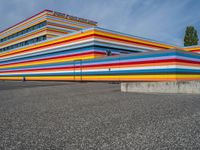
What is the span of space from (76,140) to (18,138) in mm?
1112

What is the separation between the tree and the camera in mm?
49362

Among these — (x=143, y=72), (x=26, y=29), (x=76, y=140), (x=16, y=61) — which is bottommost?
(x=76, y=140)

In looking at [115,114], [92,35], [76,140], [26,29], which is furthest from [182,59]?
[26,29]

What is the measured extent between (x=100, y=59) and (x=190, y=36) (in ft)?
117

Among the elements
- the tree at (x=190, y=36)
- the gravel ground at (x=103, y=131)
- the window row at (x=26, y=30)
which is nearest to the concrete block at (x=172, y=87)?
the gravel ground at (x=103, y=131)

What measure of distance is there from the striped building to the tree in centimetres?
1748

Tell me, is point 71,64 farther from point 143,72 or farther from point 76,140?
point 76,140

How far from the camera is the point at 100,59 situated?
24391mm

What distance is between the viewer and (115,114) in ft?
18.1

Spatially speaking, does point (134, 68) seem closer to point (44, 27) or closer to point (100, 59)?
point (100, 59)

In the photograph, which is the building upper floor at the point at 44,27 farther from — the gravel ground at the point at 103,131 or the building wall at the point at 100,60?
the gravel ground at the point at 103,131

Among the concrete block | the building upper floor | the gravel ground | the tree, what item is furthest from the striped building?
the tree

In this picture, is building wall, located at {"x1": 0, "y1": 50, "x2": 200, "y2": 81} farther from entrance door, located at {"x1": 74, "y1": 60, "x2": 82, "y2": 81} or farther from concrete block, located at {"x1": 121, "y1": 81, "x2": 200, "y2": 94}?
concrete block, located at {"x1": 121, "y1": 81, "x2": 200, "y2": 94}

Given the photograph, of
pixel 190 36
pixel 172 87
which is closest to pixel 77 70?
pixel 172 87
